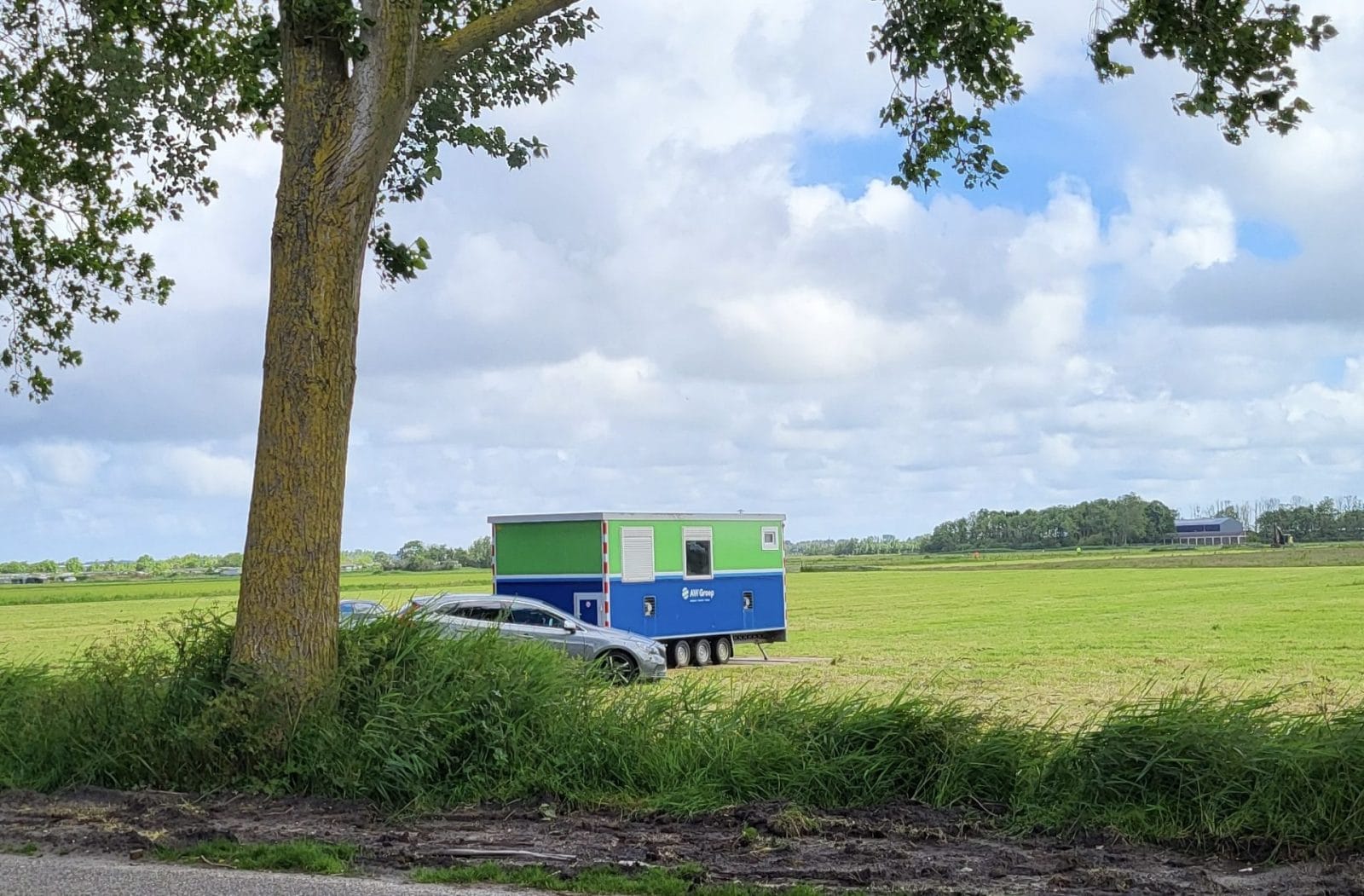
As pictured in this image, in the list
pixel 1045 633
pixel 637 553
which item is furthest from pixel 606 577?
pixel 1045 633

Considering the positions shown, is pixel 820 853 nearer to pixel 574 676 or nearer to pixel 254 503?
pixel 574 676

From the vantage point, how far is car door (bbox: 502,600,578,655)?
1798 centimetres

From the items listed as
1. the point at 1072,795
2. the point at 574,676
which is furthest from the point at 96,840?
the point at 1072,795

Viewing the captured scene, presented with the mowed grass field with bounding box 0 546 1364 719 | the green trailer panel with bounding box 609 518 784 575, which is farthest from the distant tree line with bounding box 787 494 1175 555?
the green trailer panel with bounding box 609 518 784 575

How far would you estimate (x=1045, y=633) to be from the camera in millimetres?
32219

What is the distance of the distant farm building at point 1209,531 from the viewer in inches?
6368

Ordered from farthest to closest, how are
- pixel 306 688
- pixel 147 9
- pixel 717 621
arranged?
pixel 717 621
pixel 147 9
pixel 306 688

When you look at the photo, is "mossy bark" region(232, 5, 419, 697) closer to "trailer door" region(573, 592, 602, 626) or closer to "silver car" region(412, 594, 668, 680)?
"silver car" region(412, 594, 668, 680)

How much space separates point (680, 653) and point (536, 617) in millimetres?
5066

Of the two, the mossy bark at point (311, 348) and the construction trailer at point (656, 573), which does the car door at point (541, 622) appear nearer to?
the construction trailer at point (656, 573)

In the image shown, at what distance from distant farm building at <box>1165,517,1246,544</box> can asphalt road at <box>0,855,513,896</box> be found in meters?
165

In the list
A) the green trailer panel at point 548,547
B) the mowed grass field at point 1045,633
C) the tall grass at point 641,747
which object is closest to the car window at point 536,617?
the mowed grass field at point 1045,633

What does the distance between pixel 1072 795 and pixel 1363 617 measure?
31.1m

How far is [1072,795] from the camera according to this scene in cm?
733
